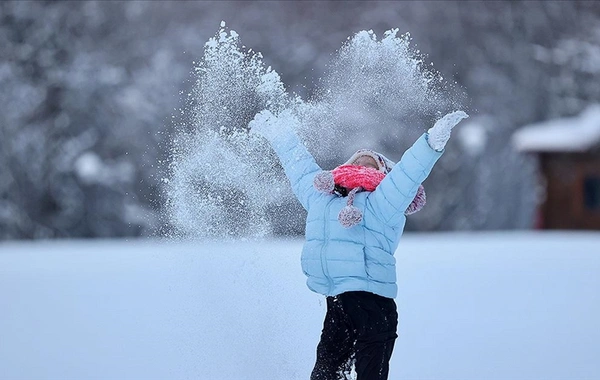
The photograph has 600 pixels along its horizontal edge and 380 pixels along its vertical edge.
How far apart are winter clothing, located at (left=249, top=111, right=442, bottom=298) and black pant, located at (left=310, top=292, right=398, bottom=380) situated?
0.05 metres

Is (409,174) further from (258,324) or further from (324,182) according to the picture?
(258,324)

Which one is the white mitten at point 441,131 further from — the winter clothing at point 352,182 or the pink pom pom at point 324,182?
the pink pom pom at point 324,182

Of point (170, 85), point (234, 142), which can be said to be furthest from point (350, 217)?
point (170, 85)

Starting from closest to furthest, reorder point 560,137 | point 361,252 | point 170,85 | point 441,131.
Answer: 1. point 441,131
2. point 361,252
3. point 170,85
4. point 560,137

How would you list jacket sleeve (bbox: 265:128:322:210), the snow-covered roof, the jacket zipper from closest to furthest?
the jacket zipper, jacket sleeve (bbox: 265:128:322:210), the snow-covered roof

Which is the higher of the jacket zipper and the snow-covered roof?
the snow-covered roof

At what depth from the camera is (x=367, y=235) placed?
3.67 m

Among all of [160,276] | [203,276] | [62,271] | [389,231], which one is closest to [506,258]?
[160,276]

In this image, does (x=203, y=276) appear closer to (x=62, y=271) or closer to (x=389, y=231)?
(x=389, y=231)

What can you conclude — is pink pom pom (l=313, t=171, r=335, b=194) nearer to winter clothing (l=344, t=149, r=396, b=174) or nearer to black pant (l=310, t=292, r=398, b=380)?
winter clothing (l=344, t=149, r=396, b=174)

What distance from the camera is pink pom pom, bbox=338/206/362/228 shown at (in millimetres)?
3557

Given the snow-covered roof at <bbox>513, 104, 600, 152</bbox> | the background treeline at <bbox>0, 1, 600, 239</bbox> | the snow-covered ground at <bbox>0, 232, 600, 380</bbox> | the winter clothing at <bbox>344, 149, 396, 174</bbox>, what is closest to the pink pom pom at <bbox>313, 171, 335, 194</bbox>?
the winter clothing at <bbox>344, 149, 396, 174</bbox>

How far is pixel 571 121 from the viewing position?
23906 mm

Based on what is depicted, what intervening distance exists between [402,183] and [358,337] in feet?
1.96
